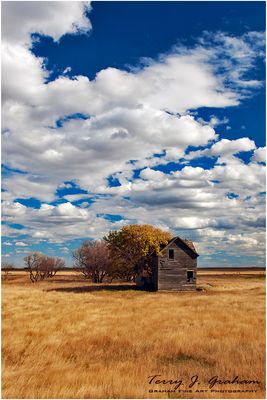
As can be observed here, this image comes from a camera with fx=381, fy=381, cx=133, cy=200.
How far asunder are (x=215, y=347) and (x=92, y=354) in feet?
13.6

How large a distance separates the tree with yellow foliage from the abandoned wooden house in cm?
117

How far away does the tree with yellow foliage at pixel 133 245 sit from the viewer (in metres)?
44.2

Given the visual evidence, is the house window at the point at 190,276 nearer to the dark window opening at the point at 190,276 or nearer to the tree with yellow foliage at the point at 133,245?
the dark window opening at the point at 190,276

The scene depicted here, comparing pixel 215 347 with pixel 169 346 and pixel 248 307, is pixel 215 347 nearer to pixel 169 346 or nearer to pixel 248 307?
pixel 169 346

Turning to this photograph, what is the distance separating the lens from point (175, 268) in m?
45.0

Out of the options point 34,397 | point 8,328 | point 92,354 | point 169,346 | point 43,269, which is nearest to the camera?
point 34,397

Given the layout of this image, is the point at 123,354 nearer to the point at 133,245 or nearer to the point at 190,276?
the point at 133,245

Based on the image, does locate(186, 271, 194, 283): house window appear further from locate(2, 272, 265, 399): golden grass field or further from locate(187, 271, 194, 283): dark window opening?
locate(2, 272, 265, 399): golden grass field

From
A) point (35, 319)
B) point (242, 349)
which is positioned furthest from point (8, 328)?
point (242, 349)

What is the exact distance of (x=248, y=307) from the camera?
25078 millimetres

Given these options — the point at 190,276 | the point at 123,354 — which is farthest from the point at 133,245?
the point at 123,354

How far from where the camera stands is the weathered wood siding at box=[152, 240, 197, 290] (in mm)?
44522

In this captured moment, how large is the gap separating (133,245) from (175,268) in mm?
5647

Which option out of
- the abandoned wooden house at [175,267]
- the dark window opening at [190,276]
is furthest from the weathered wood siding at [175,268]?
the dark window opening at [190,276]
